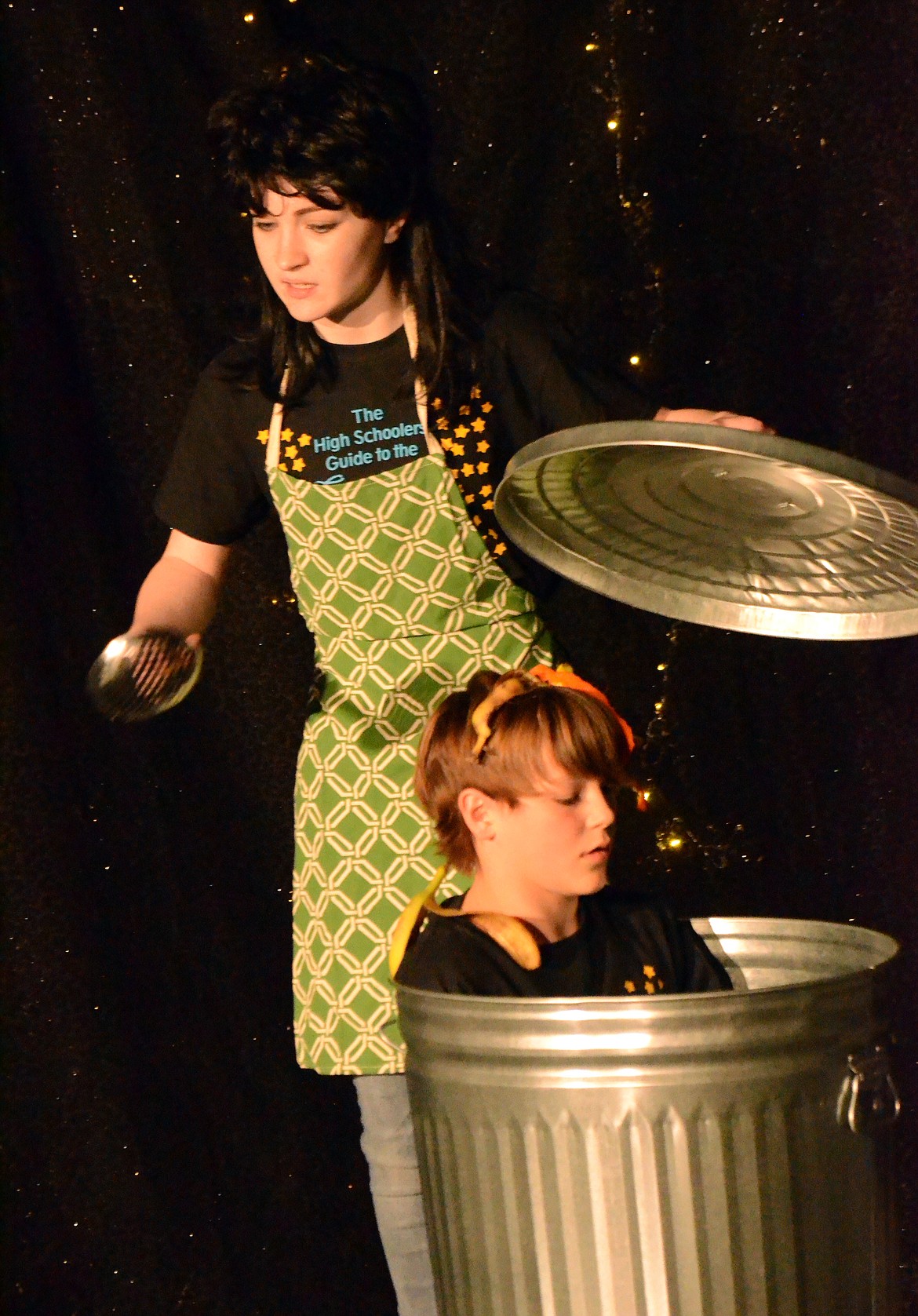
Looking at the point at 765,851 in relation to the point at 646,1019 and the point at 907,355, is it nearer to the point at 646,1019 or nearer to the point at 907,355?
the point at 907,355

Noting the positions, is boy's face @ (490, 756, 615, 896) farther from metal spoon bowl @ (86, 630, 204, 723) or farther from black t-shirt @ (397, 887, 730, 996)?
metal spoon bowl @ (86, 630, 204, 723)

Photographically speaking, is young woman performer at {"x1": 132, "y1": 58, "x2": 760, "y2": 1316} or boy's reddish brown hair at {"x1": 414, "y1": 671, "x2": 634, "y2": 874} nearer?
boy's reddish brown hair at {"x1": 414, "y1": 671, "x2": 634, "y2": 874}

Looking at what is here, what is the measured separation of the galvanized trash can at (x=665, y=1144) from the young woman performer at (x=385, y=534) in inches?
8.4

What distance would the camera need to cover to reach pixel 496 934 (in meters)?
1.26

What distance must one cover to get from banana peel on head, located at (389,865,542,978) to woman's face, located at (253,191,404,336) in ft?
1.66

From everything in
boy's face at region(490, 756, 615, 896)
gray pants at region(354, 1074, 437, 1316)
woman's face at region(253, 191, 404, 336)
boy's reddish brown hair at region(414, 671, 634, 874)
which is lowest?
gray pants at region(354, 1074, 437, 1316)

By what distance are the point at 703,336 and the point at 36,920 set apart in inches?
38.3

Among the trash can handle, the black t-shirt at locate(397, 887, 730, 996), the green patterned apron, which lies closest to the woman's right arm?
the green patterned apron

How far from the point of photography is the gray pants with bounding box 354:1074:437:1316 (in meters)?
1.39

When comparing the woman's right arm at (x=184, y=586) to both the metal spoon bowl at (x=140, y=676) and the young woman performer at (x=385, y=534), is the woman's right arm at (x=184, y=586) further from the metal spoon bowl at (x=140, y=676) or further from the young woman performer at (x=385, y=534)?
the metal spoon bowl at (x=140, y=676)

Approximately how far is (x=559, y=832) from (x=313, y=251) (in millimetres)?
513

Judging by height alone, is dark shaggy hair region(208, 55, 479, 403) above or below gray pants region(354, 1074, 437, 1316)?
above

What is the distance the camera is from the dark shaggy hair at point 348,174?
1.31 meters

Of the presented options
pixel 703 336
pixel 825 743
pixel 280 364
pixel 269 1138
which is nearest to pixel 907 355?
pixel 703 336
